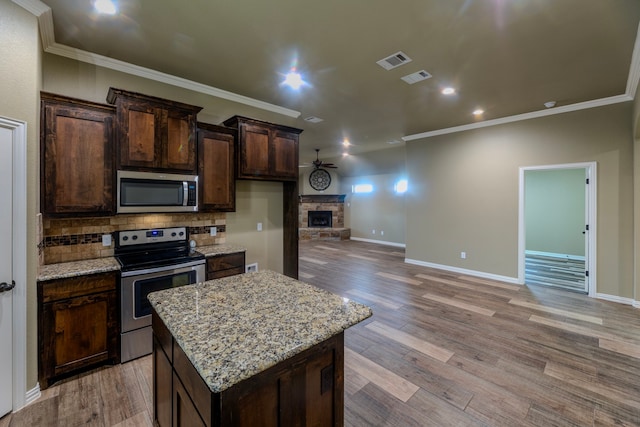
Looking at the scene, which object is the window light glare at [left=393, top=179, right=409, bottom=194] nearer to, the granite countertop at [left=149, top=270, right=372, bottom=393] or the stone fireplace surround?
the stone fireplace surround

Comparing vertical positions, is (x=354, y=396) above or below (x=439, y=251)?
below

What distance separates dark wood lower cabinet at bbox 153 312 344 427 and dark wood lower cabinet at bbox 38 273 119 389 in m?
1.35

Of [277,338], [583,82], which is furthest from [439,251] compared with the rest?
[277,338]

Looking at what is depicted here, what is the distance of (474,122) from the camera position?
521 cm

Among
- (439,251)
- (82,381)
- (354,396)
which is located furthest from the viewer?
(439,251)

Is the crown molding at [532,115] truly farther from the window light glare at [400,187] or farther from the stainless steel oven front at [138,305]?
the stainless steel oven front at [138,305]

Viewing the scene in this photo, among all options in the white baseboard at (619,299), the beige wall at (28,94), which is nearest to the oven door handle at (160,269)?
the beige wall at (28,94)

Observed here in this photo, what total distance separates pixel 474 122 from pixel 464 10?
3.50 m

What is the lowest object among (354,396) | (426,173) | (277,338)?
(354,396)

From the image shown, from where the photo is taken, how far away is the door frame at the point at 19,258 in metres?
1.95

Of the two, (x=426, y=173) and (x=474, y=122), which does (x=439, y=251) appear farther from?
(x=474, y=122)

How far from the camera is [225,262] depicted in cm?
323

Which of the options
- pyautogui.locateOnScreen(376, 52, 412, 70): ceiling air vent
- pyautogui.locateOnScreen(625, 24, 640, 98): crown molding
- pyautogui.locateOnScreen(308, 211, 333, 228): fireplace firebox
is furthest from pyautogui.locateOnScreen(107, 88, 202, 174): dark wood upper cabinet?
pyautogui.locateOnScreen(308, 211, 333, 228): fireplace firebox

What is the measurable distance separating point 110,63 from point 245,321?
3.18 metres
